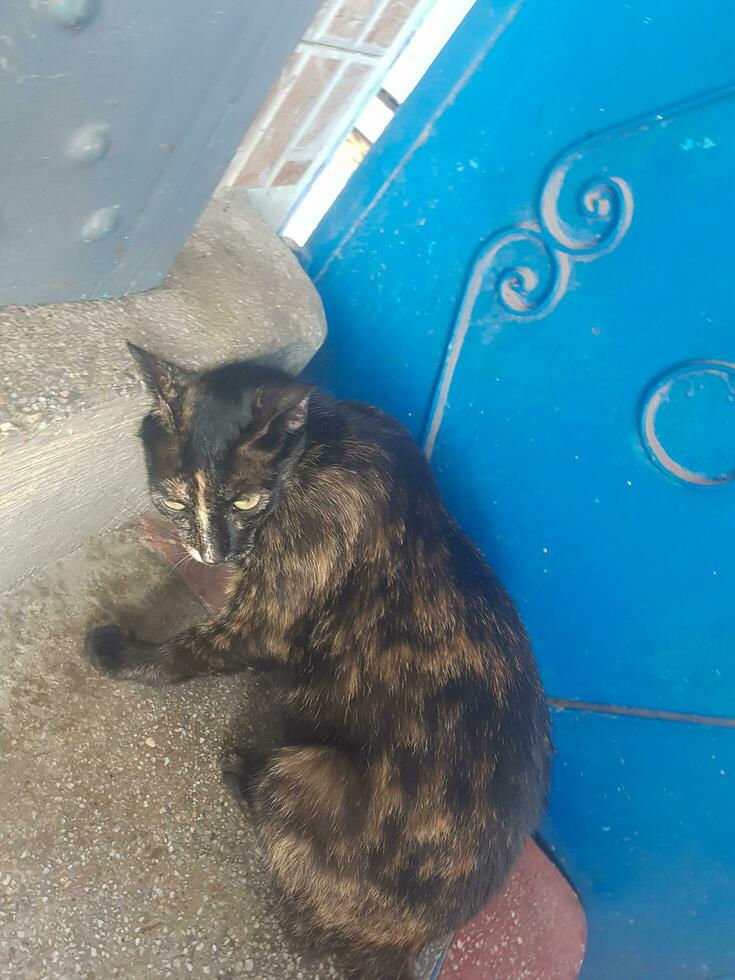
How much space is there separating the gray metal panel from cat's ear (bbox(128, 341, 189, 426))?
0.19m

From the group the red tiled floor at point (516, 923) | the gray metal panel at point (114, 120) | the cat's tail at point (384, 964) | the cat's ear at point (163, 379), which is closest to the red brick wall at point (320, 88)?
the gray metal panel at point (114, 120)

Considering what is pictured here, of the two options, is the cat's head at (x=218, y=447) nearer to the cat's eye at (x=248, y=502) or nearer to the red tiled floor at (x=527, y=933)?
the cat's eye at (x=248, y=502)

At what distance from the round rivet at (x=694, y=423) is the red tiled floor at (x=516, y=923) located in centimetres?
105

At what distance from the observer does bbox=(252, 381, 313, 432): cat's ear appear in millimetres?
1225

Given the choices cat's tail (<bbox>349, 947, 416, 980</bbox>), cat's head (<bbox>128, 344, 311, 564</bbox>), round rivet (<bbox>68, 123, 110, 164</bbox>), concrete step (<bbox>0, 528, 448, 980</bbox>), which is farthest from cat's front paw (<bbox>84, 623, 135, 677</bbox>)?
round rivet (<bbox>68, 123, 110, 164</bbox>)

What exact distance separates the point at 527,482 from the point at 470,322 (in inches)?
16.3

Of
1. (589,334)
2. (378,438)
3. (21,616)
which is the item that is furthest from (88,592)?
(589,334)

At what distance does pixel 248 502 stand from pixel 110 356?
0.38m

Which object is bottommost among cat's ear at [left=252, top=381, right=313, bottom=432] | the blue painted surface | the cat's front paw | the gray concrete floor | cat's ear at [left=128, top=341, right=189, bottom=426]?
the gray concrete floor

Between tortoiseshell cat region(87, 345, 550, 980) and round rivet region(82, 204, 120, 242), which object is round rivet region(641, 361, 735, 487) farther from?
round rivet region(82, 204, 120, 242)

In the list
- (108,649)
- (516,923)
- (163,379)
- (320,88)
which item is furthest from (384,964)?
(320,88)

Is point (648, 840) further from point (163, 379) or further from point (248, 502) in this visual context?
point (163, 379)

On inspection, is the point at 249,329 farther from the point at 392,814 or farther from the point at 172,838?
the point at 172,838

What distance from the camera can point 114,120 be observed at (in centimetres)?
98
